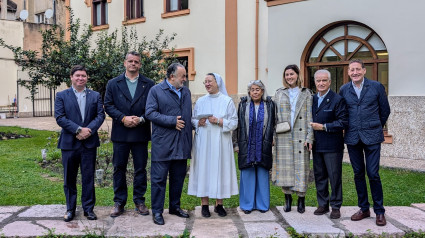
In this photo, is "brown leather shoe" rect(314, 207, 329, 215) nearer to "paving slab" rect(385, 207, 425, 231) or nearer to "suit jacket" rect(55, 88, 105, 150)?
"paving slab" rect(385, 207, 425, 231)

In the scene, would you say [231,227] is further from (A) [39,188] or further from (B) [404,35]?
(B) [404,35]

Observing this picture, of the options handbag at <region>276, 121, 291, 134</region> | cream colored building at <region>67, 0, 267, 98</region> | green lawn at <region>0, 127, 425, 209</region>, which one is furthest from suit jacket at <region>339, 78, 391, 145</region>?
cream colored building at <region>67, 0, 267, 98</region>

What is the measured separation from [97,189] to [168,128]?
2.64 metres

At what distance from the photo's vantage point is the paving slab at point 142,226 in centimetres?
507

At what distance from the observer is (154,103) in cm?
550

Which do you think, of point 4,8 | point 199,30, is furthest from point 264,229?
point 4,8

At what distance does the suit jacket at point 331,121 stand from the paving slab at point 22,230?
11.3 feet

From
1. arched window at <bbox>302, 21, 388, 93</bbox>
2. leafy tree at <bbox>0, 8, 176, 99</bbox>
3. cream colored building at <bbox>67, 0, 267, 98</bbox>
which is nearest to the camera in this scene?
leafy tree at <bbox>0, 8, 176, 99</bbox>

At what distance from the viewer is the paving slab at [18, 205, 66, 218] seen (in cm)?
575

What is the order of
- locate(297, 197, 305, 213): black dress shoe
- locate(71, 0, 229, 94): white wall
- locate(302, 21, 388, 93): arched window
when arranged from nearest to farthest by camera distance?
locate(297, 197, 305, 213): black dress shoe, locate(302, 21, 388, 93): arched window, locate(71, 0, 229, 94): white wall

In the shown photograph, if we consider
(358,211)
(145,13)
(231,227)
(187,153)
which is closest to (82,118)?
(187,153)

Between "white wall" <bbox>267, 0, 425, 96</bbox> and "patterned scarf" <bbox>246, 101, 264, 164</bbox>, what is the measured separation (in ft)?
20.4

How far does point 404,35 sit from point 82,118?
8.14 metres

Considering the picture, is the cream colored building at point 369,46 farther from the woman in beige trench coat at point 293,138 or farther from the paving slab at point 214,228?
the paving slab at point 214,228
